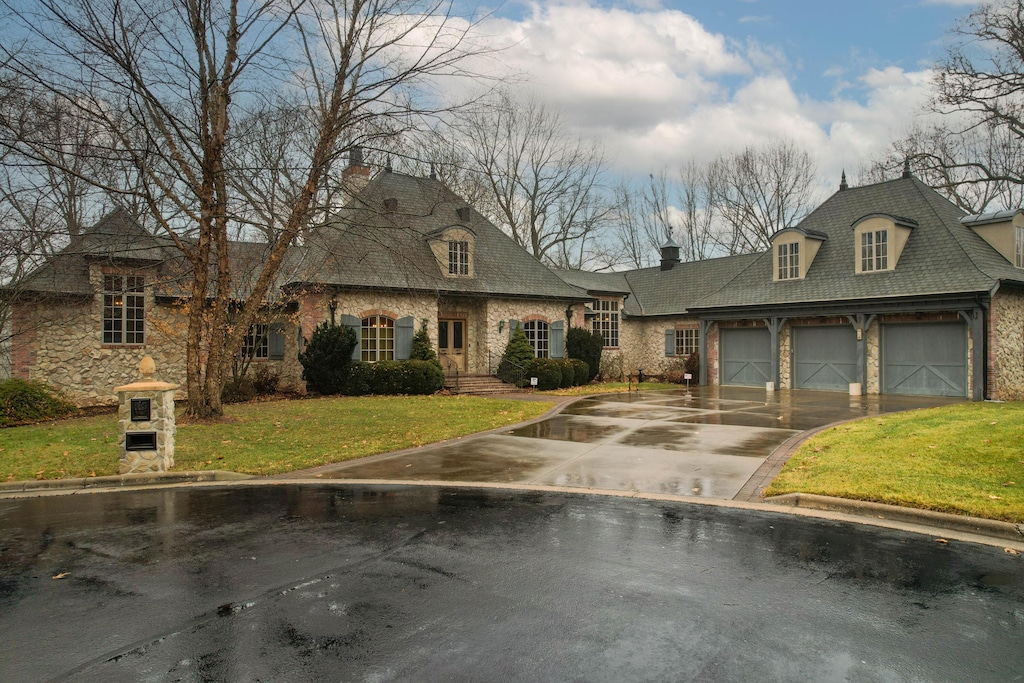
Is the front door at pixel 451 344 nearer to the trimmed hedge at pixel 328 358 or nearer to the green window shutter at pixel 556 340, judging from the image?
the green window shutter at pixel 556 340

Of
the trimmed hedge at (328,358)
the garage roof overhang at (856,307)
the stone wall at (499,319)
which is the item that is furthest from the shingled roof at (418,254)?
the garage roof overhang at (856,307)

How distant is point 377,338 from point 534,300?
6.70m

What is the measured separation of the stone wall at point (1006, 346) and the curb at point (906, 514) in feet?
46.9

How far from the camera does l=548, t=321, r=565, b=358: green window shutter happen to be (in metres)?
25.4

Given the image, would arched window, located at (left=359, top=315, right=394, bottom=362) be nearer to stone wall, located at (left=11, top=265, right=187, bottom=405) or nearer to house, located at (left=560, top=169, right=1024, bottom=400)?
stone wall, located at (left=11, top=265, right=187, bottom=405)

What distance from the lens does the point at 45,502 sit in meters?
7.71

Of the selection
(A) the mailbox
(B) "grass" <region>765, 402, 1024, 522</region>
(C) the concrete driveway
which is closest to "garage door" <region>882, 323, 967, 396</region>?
(C) the concrete driveway

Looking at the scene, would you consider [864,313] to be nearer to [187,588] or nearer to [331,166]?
[331,166]

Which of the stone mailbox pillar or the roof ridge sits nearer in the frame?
the stone mailbox pillar

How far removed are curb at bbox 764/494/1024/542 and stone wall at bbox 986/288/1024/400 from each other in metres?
14.3

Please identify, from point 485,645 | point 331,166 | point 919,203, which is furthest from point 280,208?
point 919,203

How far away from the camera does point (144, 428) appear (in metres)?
9.11

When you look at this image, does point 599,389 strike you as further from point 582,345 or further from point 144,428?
point 144,428

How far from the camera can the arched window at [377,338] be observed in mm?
21359
